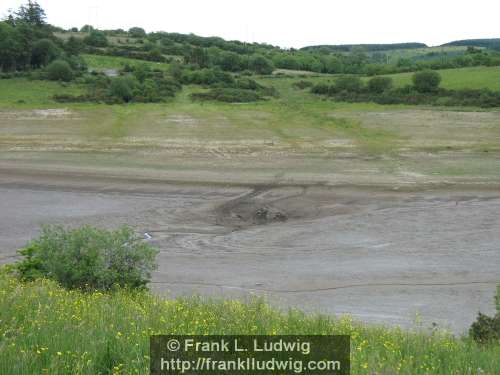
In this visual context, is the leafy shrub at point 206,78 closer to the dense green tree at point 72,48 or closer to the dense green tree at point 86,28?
the dense green tree at point 72,48

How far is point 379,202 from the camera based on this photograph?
895 inches

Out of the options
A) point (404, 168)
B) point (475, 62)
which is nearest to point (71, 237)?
point (404, 168)

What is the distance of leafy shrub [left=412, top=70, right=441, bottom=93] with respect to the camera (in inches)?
2106

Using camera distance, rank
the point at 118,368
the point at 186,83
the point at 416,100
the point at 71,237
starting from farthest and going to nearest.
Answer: the point at 186,83 → the point at 416,100 → the point at 71,237 → the point at 118,368

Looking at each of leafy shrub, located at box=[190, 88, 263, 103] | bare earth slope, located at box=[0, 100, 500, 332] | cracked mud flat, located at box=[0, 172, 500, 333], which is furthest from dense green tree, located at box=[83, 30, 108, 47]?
cracked mud flat, located at box=[0, 172, 500, 333]

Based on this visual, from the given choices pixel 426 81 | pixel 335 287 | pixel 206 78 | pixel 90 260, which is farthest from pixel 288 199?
pixel 206 78

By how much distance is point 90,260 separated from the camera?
10.5 meters

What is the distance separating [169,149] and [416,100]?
81.3 ft

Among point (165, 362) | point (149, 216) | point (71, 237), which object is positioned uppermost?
point (165, 362)

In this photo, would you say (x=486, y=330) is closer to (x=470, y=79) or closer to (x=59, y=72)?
(x=470, y=79)

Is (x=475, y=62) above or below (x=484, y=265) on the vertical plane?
above

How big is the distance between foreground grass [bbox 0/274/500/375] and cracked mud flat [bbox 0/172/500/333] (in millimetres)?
5713

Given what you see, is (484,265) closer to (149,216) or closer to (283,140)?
(149,216)

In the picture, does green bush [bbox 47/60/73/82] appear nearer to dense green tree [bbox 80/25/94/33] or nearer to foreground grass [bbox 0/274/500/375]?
foreground grass [bbox 0/274/500/375]
